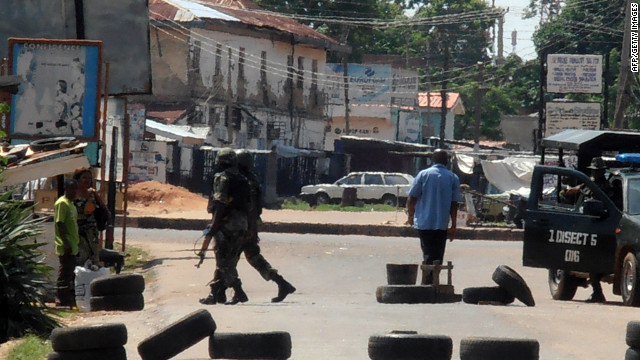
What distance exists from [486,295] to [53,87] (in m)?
7.38

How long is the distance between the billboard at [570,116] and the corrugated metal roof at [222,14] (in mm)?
14400

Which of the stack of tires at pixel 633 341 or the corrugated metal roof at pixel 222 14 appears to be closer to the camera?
the stack of tires at pixel 633 341

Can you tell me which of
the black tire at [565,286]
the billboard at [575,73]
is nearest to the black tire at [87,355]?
the black tire at [565,286]

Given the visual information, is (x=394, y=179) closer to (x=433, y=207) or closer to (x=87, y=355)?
(x=433, y=207)

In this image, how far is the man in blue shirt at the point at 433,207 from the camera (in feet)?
45.2

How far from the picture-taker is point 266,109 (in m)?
56.9

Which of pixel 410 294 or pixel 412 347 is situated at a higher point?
pixel 412 347

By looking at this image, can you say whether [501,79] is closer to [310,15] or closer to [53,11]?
[310,15]

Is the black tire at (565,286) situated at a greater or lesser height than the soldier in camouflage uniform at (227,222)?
lesser

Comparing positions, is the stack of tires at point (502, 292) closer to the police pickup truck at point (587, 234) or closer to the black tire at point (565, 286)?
the police pickup truck at point (587, 234)

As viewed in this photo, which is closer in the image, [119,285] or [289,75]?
[119,285]

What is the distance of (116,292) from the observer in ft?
40.2

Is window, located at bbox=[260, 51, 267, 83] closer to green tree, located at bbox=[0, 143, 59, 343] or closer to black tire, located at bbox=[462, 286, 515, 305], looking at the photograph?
black tire, located at bbox=[462, 286, 515, 305]

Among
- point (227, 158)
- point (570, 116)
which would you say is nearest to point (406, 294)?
point (227, 158)
